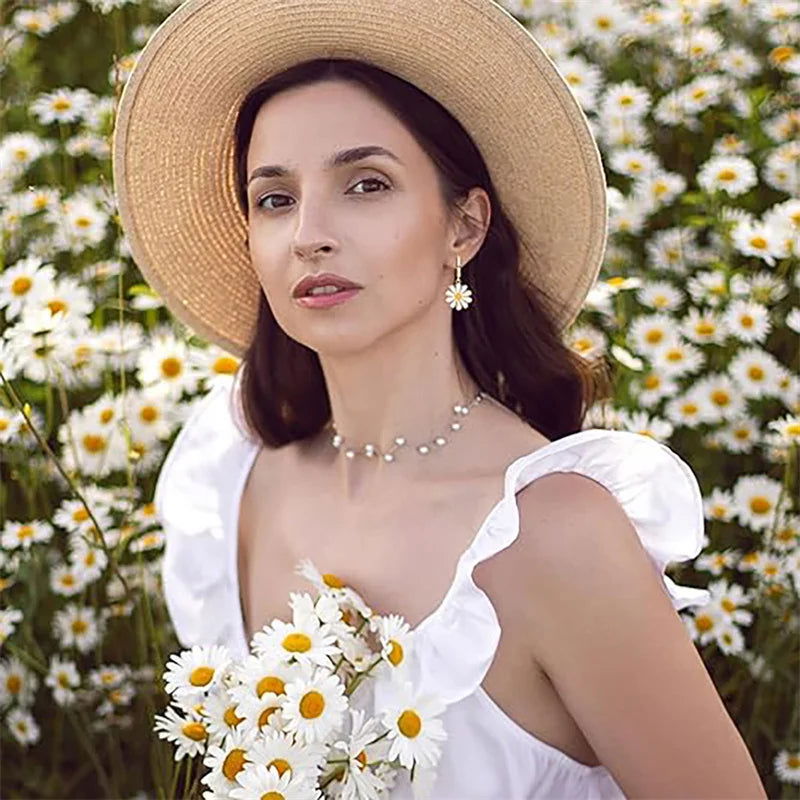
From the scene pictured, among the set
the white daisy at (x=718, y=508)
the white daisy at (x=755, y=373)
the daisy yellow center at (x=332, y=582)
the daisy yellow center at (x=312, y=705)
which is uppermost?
the white daisy at (x=755, y=373)

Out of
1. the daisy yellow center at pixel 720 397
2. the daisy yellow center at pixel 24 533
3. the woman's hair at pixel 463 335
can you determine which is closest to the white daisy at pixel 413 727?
the woman's hair at pixel 463 335

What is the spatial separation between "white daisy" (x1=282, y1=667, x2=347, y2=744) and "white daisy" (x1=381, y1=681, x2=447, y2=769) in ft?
0.15

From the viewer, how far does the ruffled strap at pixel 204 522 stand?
1862 millimetres

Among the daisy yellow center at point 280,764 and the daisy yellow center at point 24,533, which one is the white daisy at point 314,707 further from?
the daisy yellow center at point 24,533

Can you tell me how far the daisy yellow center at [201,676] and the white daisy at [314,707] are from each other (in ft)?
0.35

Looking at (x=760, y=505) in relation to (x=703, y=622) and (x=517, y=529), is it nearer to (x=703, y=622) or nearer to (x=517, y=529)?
(x=703, y=622)

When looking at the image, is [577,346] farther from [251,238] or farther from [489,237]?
[251,238]

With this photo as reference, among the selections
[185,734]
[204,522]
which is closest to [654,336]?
[204,522]

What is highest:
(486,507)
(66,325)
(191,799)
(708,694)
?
(66,325)

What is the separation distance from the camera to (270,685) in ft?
4.66

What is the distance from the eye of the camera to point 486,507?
1533mm

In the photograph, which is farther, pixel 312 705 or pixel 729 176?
pixel 729 176

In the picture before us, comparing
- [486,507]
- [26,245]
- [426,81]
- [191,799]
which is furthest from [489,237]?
[26,245]

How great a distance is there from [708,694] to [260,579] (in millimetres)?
574
